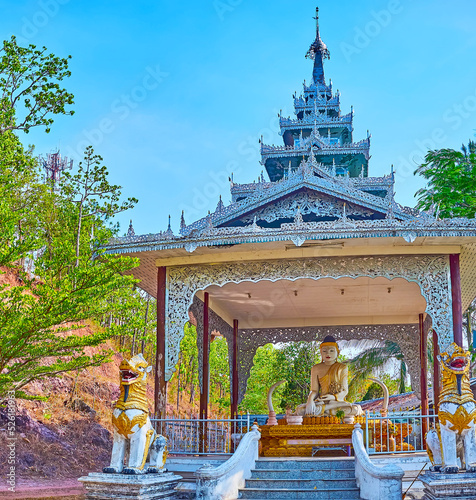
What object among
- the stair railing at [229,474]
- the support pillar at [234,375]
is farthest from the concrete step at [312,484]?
the support pillar at [234,375]

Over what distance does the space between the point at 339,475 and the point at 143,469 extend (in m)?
2.82

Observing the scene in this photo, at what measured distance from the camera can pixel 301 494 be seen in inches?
301

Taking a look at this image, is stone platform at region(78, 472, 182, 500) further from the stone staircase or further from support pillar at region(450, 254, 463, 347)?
support pillar at region(450, 254, 463, 347)

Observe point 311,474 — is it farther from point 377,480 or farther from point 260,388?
point 260,388

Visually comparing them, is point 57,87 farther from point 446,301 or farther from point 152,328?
point 152,328

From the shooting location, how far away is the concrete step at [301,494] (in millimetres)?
7559

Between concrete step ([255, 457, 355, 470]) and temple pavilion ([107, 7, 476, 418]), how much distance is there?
2426 mm

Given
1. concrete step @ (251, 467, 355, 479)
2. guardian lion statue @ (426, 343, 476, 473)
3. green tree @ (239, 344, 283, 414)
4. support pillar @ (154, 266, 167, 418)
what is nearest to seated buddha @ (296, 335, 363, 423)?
concrete step @ (251, 467, 355, 479)

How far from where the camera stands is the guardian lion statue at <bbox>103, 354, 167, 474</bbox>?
22.1 ft

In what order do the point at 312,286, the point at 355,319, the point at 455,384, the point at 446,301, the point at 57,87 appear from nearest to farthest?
the point at 455,384, the point at 57,87, the point at 446,301, the point at 312,286, the point at 355,319

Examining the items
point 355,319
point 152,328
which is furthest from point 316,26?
point 355,319

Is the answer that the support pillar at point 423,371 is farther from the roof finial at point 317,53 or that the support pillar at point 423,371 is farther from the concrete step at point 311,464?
the roof finial at point 317,53

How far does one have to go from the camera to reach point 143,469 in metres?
6.79

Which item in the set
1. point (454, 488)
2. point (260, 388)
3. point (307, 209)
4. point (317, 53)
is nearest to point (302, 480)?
point (454, 488)
